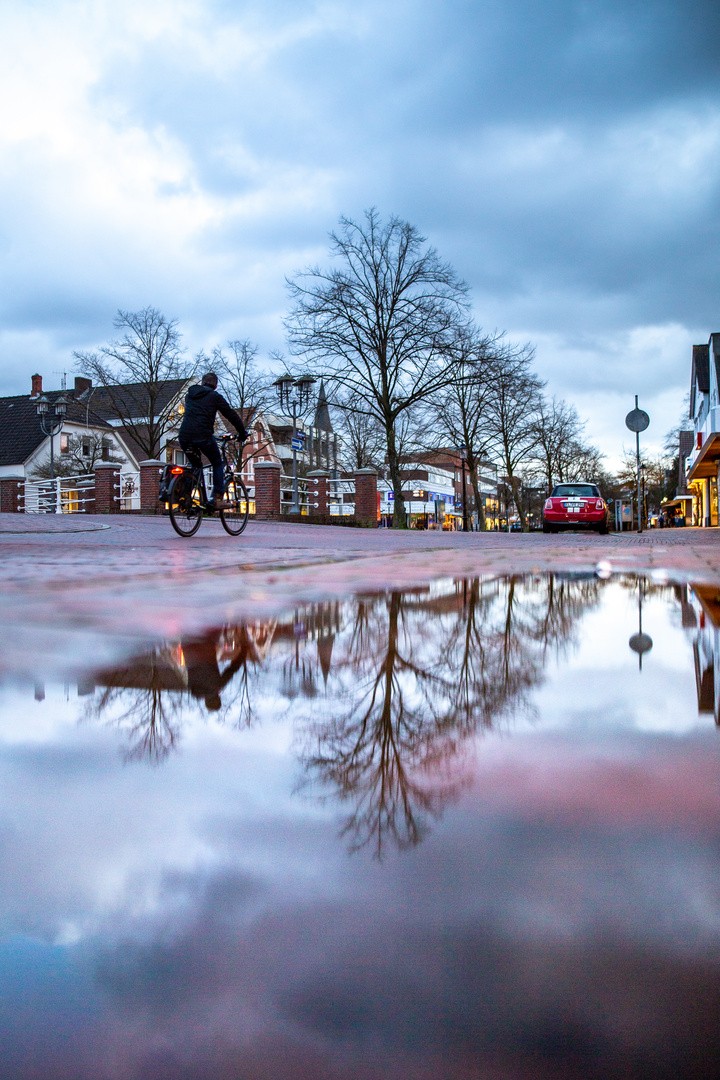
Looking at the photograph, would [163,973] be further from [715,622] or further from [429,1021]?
[715,622]

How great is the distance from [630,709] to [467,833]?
601 millimetres

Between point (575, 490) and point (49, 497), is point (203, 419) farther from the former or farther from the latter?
point (49, 497)

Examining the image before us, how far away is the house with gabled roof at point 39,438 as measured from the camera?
51.2m

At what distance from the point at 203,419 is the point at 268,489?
16748 mm

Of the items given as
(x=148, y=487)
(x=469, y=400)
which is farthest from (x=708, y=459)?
(x=148, y=487)

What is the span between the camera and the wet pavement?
1.75ft

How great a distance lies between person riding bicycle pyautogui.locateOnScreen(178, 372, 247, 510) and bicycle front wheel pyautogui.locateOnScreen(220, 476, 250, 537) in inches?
22.8

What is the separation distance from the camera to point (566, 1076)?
19.9 inches

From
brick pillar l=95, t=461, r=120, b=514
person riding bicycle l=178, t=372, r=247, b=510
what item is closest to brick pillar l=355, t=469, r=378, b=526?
brick pillar l=95, t=461, r=120, b=514

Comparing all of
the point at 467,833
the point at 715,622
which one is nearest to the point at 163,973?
the point at 467,833

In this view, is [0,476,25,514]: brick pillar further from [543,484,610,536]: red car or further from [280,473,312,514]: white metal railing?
[543,484,610,536]: red car

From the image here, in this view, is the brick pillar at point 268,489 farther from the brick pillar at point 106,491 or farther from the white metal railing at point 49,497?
the white metal railing at point 49,497

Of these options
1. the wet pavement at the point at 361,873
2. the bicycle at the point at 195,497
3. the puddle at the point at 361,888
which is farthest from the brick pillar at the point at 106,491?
the puddle at the point at 361,888

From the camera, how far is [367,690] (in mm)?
1427
